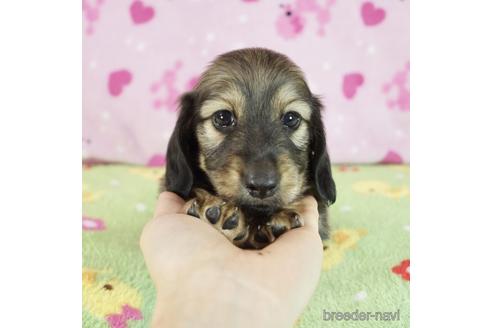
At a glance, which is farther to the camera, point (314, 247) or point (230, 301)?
point (314, 247)

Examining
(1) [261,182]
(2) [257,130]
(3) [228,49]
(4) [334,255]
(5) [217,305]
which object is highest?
(3) [228,49]

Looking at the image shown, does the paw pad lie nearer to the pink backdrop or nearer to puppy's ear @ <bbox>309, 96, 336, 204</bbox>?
puppy's ear @ <bbox>309, 96, 336, 204</bbox>

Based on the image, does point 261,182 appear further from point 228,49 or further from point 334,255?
point 228,49

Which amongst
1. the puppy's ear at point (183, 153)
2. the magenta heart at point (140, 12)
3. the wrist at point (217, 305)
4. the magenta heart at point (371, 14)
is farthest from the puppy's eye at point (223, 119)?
the magenta heart at point (140, 12)

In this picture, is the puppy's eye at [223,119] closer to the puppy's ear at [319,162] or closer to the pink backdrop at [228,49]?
the puppy's ear at [319,162]

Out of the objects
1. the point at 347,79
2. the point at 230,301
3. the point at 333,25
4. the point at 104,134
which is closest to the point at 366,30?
the point at 333,25

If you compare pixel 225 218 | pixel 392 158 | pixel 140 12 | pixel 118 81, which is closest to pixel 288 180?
pixel 225 218

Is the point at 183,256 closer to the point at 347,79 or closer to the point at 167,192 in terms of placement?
the point at 167,192
